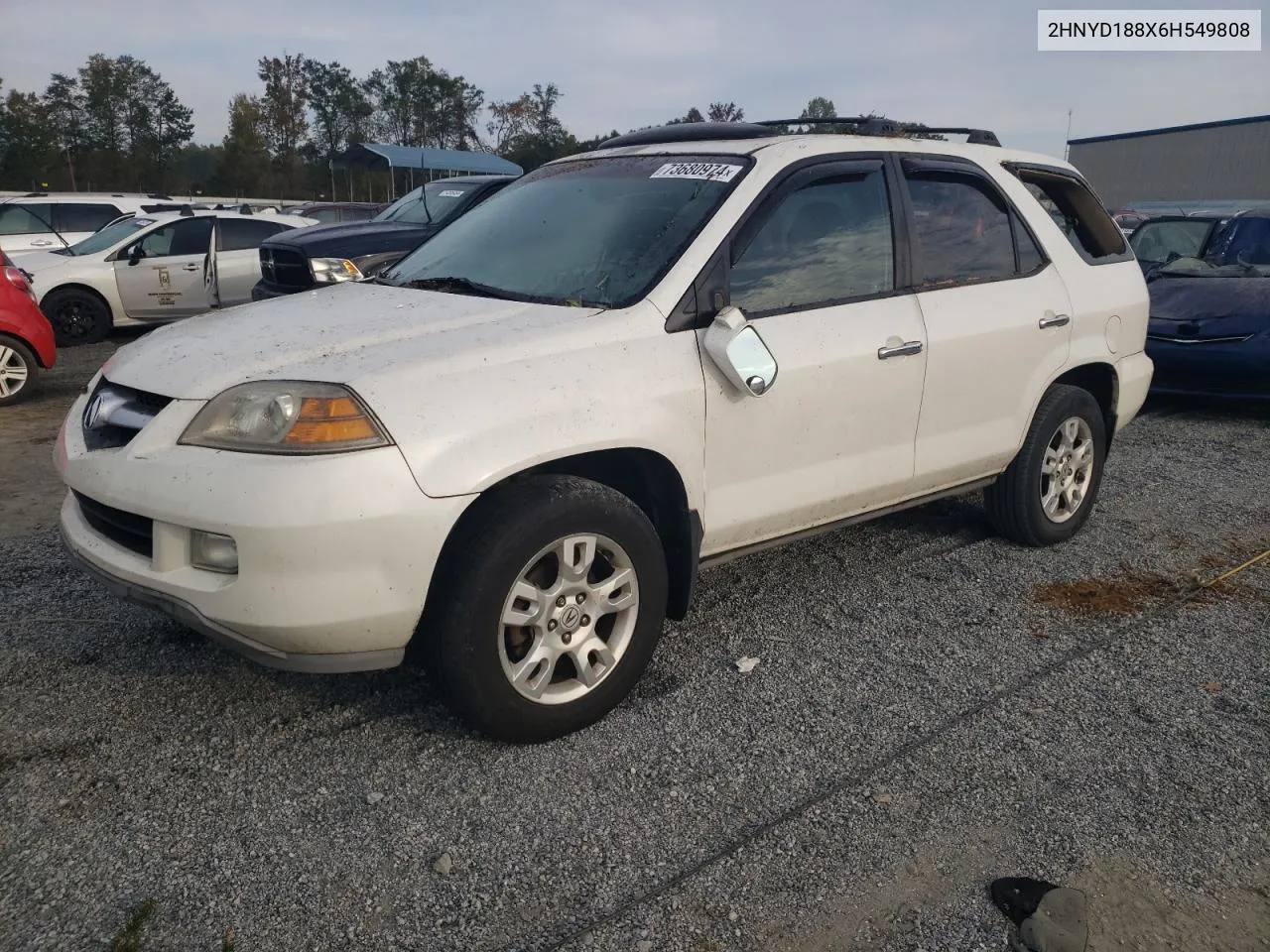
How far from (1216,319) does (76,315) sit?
11104mm

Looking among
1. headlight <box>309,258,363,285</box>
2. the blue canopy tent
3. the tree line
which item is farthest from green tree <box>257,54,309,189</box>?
headlight <box>309,258,363,285</box>

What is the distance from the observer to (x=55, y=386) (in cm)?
891

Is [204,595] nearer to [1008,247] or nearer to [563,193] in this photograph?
[563,193]

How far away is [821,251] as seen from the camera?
3639 mm

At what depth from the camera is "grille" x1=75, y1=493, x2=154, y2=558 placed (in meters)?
2.82

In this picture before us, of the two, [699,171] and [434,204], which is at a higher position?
[434,204]

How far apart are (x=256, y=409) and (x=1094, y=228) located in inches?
159

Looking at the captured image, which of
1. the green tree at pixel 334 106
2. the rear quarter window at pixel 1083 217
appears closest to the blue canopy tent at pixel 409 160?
the rear quarter window at pixel 1083 217

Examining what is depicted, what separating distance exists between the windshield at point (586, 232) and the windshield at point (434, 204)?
229 inches

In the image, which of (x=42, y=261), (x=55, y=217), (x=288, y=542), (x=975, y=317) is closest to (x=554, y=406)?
(x=288, y=542)

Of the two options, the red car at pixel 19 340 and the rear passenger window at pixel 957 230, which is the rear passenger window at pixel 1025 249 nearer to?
the rear passenger window at pixel 957 230

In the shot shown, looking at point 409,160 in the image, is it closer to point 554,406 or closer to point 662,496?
point 662,496

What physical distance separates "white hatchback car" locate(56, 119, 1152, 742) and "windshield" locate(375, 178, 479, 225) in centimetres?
571

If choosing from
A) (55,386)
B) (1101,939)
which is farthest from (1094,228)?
(55,386)
